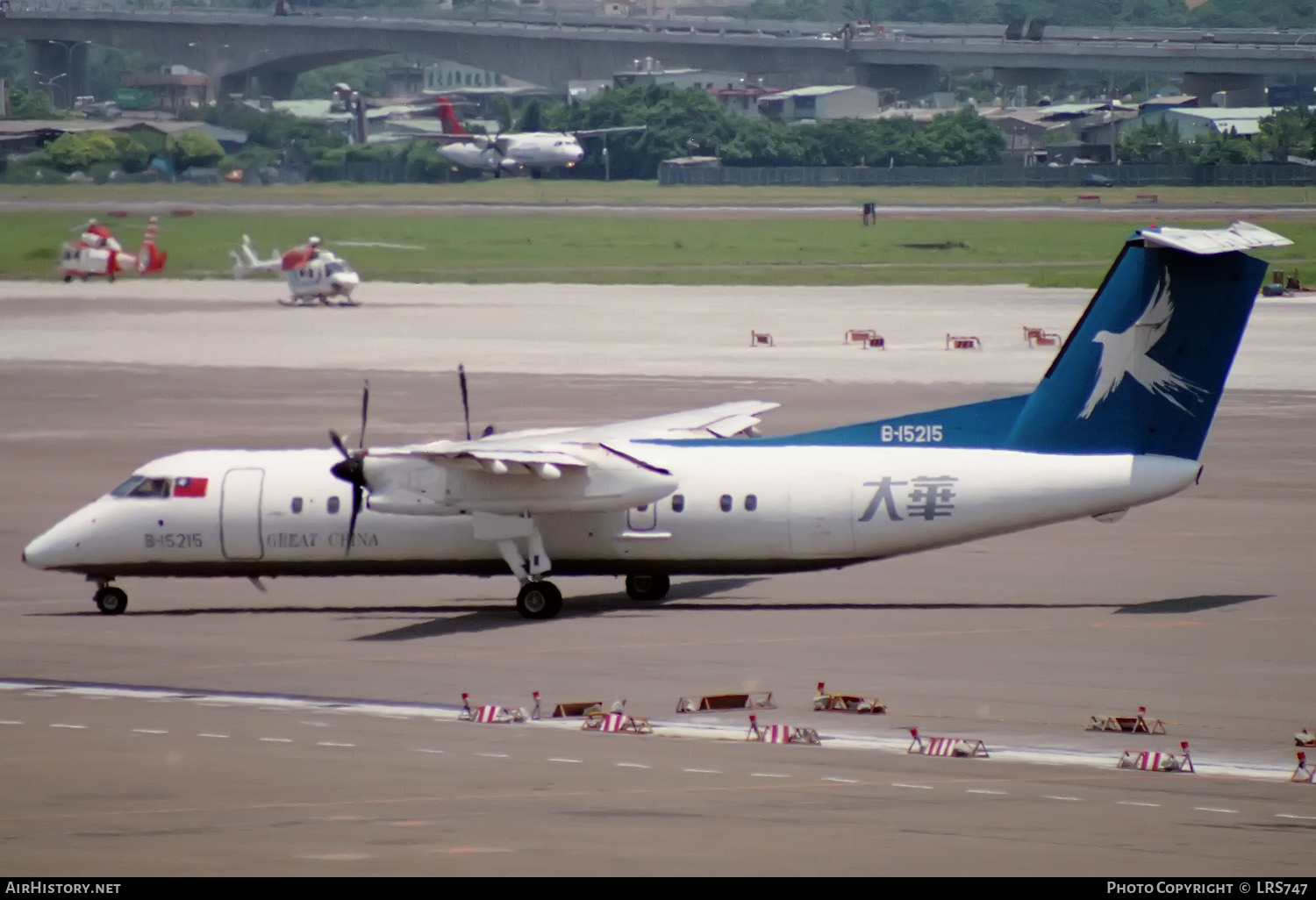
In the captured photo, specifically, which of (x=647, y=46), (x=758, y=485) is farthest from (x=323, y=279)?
(x=647, y=46)

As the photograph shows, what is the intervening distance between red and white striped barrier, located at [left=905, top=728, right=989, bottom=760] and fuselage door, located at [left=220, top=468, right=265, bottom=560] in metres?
12.5

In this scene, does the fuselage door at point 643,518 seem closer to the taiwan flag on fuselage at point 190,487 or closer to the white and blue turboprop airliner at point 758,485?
the white and blue turboprop airliner at point 758,485

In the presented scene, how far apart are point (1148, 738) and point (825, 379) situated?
40407 millimetres

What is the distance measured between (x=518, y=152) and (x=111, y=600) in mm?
133129

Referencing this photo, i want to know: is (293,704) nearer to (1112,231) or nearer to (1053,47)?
(1112,231)

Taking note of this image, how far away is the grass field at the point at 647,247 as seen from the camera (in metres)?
99.9

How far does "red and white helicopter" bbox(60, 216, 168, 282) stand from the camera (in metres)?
100

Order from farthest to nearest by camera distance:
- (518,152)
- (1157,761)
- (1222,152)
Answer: (518,152) → (1222,152) → (1157,761)

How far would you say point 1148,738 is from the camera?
68.8 feet

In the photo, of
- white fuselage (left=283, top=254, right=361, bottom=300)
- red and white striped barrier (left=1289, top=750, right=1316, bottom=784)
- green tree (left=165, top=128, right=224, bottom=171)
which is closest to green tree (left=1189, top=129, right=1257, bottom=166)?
green tree (left=165, top=128, right=224, bottom=171)

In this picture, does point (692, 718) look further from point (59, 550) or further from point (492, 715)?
point (59, 550)

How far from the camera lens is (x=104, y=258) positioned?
99.9 m

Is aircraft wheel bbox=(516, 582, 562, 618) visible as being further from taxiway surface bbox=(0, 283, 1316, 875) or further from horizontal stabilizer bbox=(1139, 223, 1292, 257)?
horizontal stabilizer bbox=(1139, 223, 1292, 257)

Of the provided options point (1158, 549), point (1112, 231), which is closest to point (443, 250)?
point (1112, 231)
